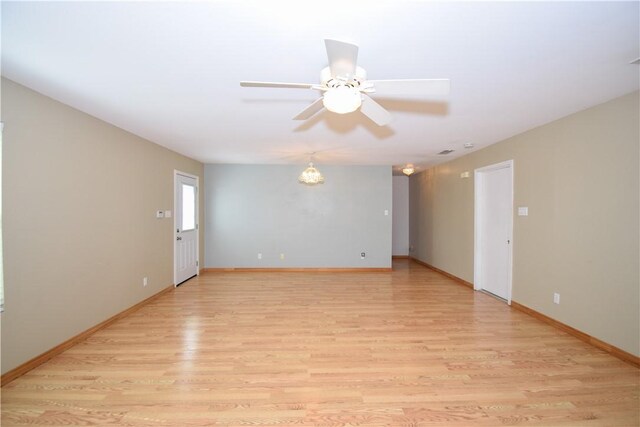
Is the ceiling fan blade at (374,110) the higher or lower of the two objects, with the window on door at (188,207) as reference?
higher

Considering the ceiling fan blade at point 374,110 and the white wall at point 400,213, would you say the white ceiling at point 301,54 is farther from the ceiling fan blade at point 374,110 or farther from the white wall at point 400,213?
the white wall at point 400,213

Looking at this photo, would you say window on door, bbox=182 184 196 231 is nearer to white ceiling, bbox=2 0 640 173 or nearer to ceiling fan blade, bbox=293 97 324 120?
white ceiling, bbox=2 0 640 173

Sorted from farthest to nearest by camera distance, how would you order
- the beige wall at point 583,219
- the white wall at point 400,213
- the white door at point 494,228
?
the white wall at point 400,213, the white door at point 494,228, the beige wall at point 583,219

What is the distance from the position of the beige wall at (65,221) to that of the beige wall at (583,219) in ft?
17.7

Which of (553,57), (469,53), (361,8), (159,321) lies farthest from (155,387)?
(553,57)

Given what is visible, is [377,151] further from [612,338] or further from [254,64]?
[612,338]

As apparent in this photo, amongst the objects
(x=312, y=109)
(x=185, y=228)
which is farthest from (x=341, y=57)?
(x=185, y=228)

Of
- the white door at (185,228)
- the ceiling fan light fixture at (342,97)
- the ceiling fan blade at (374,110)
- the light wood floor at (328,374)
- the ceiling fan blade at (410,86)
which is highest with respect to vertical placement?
the ceiling fan blade at (410,86)

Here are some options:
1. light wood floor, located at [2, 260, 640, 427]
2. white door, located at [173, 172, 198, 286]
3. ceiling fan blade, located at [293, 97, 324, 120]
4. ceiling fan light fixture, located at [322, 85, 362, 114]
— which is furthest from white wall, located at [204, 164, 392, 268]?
ceiling fan light fixture, located at [322, 85, 362, 114]

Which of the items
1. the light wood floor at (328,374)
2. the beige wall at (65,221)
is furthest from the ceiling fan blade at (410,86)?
the beige wall at (65,221)

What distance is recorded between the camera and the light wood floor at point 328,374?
6.34 feet

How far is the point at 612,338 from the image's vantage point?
2699 millimetres

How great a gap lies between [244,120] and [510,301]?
178 inches

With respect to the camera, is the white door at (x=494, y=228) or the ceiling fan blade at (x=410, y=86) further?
the white door at (x=494, y=228)
